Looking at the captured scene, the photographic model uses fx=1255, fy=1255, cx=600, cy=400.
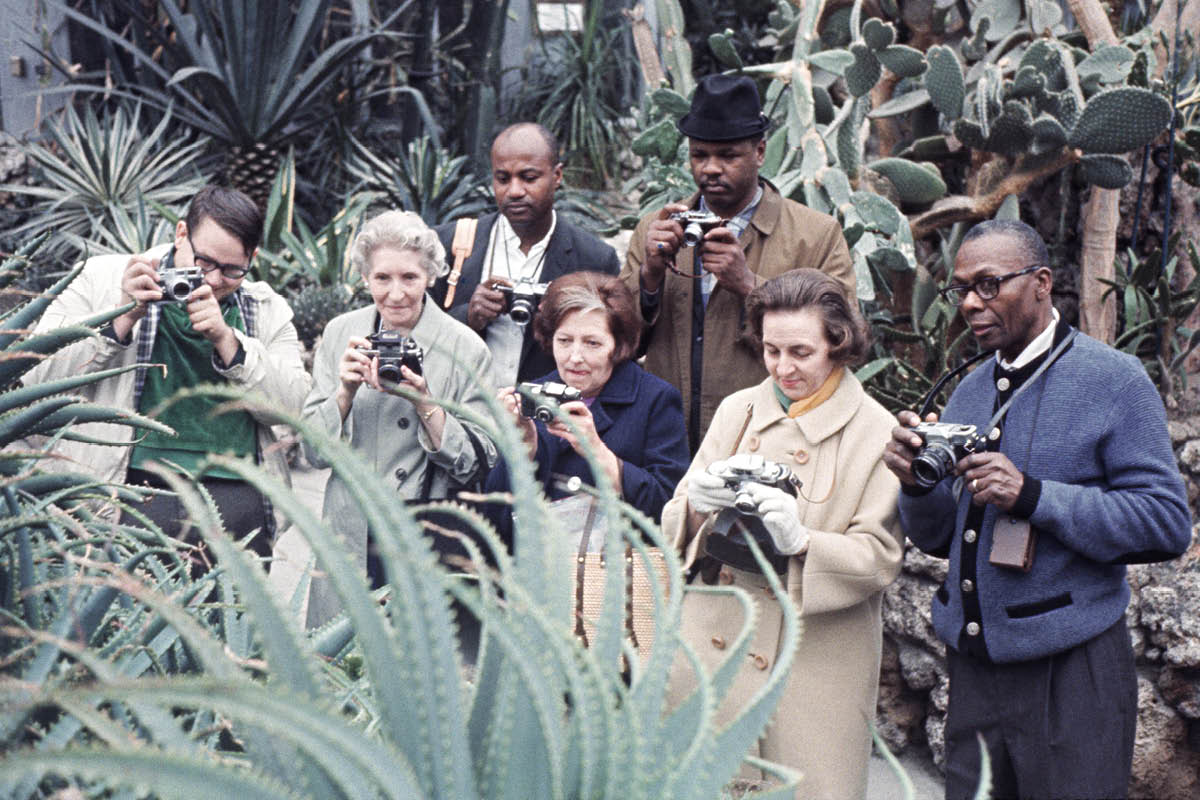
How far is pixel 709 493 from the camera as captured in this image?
2443mm

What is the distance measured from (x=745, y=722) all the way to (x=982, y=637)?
1667mm

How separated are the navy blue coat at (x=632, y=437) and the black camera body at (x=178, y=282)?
839 mm

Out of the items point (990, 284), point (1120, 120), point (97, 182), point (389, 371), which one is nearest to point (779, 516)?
point (990, 284)

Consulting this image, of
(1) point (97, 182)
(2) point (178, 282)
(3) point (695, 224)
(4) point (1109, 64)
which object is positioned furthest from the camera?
(1) point (97, 182)

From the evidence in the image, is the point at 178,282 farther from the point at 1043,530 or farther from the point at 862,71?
the point at 862,71

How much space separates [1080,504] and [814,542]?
502mm

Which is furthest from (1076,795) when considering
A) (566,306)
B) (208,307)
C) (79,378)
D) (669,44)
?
(669,44)

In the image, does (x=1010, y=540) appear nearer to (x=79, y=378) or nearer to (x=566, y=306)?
(x=566, y=306)

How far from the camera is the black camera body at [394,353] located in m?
2.92

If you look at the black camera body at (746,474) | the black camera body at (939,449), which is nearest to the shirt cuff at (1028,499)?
the black camera body at (939,449)

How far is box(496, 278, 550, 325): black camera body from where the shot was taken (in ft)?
10.9

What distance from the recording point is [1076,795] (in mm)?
2354

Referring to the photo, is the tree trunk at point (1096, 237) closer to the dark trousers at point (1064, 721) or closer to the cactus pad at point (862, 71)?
the cactus pad at point (862, 71)

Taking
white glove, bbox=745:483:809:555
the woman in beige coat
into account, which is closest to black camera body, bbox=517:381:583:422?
the woman in beige coat
